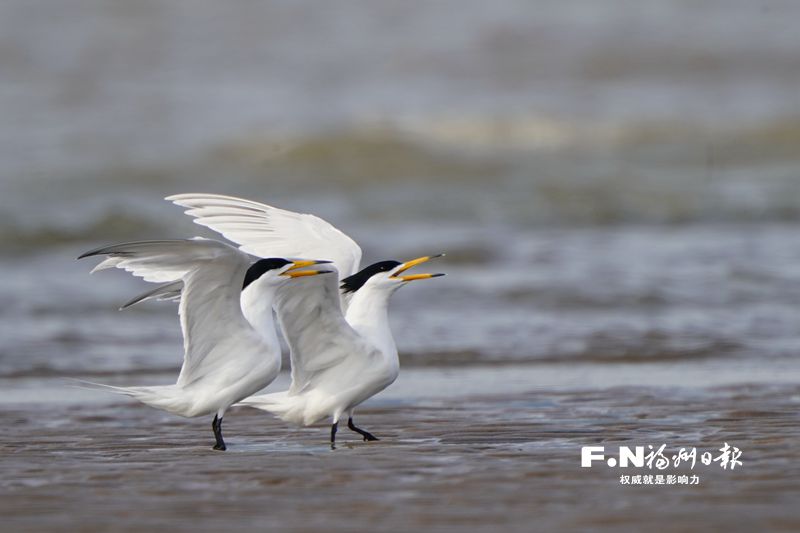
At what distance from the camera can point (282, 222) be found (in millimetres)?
7023

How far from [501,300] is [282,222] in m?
4.01

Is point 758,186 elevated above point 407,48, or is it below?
below

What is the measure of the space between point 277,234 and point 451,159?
13.5 m

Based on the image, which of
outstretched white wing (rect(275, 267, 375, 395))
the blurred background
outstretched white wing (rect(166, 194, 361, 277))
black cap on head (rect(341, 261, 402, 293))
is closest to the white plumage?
outstretched white wing (rect(275, 267, 375, 395))

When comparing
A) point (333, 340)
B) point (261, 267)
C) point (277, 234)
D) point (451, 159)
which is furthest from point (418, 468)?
point (451, 159)

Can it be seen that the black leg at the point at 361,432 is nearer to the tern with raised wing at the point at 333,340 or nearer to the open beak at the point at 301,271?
the tern with raised wing at the point at 333,340

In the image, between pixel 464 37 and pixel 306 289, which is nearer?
pixel 306 289

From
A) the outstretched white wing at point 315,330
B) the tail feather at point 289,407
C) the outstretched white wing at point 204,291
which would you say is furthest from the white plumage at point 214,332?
the tail feather at point 289,407

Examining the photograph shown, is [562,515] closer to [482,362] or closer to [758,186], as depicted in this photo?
[482,362]

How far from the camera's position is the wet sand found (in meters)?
4.65

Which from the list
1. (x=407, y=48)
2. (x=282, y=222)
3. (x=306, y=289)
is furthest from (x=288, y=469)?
(x=407, y=48)

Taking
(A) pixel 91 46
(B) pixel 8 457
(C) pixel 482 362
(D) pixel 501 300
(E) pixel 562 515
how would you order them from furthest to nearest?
(A) pixel 91 46, (D) pixel 501 300, (C) pixel 482 362, (B) pixel 8 457, (E) pixel 562 515

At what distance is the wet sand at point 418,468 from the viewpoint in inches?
183

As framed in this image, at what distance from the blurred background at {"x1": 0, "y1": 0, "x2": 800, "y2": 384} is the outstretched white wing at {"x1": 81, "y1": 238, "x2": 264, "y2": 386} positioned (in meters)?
2.18
